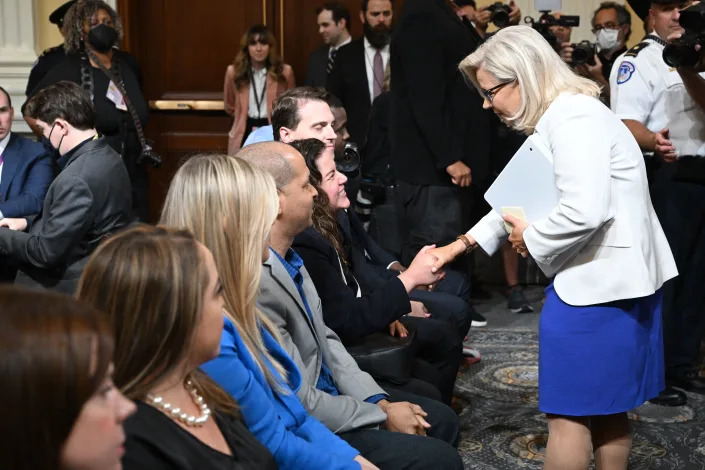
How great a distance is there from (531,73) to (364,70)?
3153 mm

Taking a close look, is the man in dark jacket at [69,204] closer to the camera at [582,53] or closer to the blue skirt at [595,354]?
the blue skirt at [595,354]

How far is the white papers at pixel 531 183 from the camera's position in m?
2.55

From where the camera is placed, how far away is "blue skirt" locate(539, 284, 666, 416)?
8.37ft

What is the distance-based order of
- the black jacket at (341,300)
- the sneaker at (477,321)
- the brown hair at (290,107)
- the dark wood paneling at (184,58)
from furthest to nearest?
the dark wood paneling at (184,58) < the sneaker at (477,321) < the brown hair at (290,107) < the black jacket at (341,300)

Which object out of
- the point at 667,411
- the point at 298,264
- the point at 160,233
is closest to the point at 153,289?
the point at 160,233

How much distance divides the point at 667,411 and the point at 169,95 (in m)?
4.11

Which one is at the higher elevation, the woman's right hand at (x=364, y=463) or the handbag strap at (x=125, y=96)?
the handbag strap at (x=125, y=96)

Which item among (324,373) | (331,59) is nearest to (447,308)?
(324,373)

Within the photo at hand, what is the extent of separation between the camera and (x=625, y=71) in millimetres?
3877

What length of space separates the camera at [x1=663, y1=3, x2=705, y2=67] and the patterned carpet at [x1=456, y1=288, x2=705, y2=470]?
131 centimetres

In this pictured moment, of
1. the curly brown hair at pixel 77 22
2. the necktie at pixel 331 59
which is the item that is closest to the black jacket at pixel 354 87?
the necktie at pixel 331 59

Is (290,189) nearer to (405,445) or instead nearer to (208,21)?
(405,445)

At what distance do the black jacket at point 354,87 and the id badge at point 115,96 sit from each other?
1.31 meters

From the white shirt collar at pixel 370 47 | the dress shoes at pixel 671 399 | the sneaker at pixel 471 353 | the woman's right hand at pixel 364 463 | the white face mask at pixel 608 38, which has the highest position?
the white face mask at pixel 608 38
